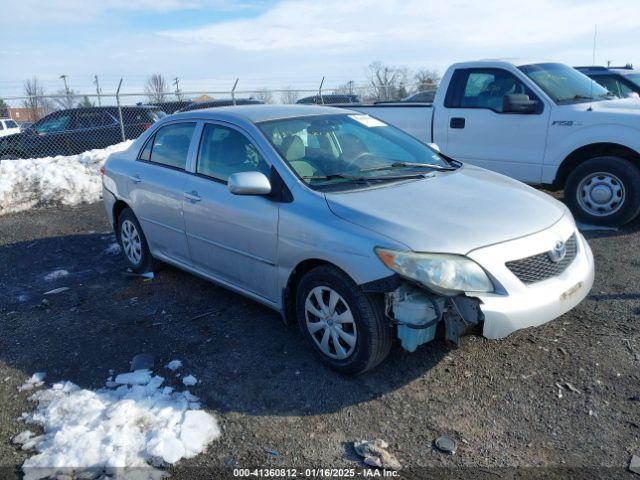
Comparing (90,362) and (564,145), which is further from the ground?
(564,145)

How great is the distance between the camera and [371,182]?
3941mm

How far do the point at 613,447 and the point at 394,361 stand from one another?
137cm

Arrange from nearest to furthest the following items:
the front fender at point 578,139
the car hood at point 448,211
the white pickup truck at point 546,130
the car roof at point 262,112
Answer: the car hood at point 448,211 < the car roof at point 262,112 < the front fender at point 578,139 < the white pickup truck at point 546,130

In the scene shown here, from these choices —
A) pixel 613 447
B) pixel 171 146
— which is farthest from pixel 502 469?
pixel 171 146

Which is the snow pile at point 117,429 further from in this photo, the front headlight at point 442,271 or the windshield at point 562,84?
the windshield at point 562,84

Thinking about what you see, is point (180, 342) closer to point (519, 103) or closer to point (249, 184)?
point (249, 184)

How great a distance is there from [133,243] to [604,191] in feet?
17.3

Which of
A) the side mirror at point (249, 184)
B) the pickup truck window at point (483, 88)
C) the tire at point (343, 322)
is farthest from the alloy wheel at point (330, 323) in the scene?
the pickup truck window at point (483, 88)

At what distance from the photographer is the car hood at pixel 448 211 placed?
3227mm

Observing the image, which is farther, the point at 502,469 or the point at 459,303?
the point at 459,303

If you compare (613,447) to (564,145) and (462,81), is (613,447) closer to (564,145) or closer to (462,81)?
(564,145)

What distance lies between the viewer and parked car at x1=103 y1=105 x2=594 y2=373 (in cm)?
317

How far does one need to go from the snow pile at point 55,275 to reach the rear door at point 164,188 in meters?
1.25

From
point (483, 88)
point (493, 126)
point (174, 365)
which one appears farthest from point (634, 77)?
point (174, 365)
